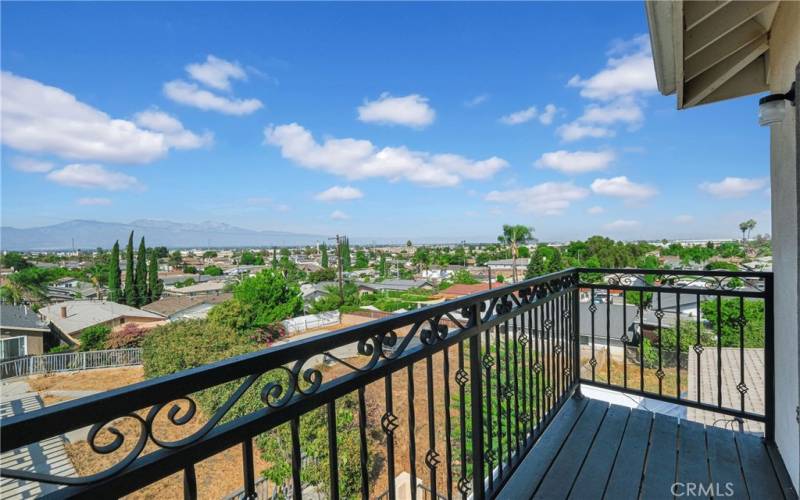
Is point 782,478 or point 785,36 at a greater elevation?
point 785,36

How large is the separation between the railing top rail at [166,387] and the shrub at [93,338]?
2520 cm

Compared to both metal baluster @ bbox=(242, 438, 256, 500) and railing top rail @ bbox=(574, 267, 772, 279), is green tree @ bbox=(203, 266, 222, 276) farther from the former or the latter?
metal baluster @ bbox=(242, 438, 256, 500)

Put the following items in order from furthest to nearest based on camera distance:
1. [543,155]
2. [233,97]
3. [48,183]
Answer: [48,183], [543,155], [233,97]

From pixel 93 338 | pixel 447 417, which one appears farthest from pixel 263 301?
pixel 447 417

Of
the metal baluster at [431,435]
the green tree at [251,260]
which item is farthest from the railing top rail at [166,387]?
the green tree at [251,260]

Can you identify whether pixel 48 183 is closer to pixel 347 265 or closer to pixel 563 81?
pixel 347 265

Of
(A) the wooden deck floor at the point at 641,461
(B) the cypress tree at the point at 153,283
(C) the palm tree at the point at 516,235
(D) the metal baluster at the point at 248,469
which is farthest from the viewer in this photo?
(B) the cypress tree at the point at 153,283

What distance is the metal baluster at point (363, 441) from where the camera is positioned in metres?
1.01

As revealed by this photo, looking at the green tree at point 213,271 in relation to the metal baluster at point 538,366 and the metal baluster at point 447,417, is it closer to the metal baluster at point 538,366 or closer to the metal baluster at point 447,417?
the metal baluster at point 538,366

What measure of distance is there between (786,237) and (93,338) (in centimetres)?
2671

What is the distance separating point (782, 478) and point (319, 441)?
6.23 meters

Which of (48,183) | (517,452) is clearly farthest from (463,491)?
(48,183)

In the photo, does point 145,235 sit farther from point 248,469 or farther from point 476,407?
point 248,469

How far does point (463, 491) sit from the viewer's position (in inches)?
56.1
